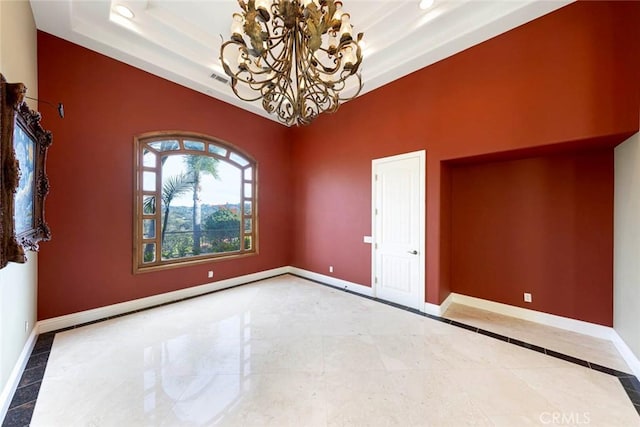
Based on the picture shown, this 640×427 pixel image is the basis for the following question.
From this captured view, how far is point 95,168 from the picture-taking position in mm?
3365

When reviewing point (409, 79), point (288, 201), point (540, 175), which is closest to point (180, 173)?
point (288, 201)

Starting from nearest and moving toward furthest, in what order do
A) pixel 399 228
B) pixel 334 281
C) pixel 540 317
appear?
1. pixel 540 317
2. pixel 399 228
3. pixel 334 281

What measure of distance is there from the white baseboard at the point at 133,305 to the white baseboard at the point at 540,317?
4.06 metres

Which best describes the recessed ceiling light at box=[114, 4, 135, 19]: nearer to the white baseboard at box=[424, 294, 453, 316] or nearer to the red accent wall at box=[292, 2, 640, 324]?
the red accent wall at box=[292, 2, 640, 324]

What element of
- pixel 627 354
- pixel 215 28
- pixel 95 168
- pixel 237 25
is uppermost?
pixel 215 28

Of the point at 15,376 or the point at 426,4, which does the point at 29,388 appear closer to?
the point at 15,376

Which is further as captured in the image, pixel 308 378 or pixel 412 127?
pixel 412 127

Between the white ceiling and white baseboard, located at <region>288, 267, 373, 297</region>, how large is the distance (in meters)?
3.69

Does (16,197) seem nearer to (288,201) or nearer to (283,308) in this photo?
(283,308)

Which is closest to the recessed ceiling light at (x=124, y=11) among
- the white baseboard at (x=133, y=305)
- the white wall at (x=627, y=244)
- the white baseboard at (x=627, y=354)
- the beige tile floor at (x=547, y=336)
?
the white baseboard at (x=133, y=305)

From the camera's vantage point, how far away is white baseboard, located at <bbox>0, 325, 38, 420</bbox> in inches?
72.6

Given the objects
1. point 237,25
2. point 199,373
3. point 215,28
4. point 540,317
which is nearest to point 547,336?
point 540,317

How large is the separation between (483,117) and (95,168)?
17.3 ft

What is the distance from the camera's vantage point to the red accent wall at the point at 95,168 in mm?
3068
